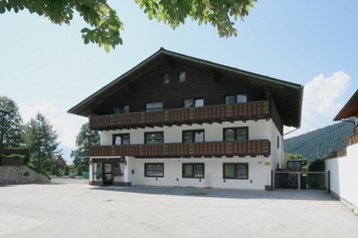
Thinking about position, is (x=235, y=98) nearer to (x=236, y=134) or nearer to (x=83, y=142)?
(x=236, y=134)

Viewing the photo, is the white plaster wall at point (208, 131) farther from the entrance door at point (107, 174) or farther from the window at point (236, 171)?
the entrance door at point (107, 174)

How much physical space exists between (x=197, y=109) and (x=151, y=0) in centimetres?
2020

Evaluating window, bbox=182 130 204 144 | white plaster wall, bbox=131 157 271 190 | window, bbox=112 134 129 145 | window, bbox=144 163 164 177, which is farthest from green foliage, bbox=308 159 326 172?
window, bbox=112 134 129 145

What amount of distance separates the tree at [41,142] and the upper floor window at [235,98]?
37462 mm

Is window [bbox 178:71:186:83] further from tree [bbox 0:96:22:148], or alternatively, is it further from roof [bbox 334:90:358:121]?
tree [bbox 0:96:22:148]

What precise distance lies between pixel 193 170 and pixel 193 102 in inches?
206

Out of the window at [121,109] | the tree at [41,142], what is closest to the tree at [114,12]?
the window at [121,109]

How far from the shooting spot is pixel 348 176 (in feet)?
46.3

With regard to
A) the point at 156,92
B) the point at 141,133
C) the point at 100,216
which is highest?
the point at 156,92

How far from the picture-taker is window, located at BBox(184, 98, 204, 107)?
25.7 metres

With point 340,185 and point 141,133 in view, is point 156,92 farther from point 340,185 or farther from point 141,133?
point 340,185

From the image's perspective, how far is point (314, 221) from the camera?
35.9 ft

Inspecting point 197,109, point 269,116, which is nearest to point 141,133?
point 197,109

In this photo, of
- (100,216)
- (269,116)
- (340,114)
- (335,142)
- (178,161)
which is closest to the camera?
(100,216)
